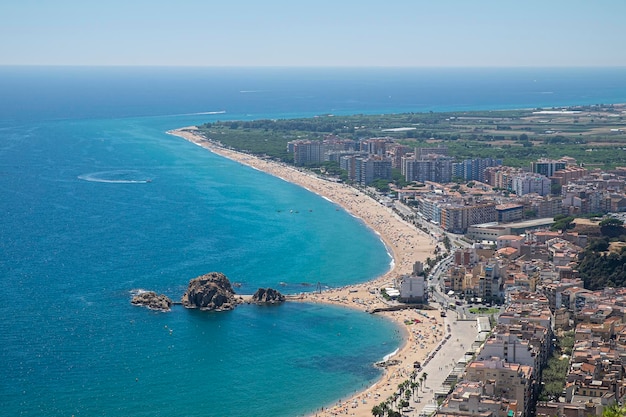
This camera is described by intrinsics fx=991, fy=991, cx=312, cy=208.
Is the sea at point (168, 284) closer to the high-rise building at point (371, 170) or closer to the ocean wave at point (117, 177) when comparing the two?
the ocean wave at point (117, 177)

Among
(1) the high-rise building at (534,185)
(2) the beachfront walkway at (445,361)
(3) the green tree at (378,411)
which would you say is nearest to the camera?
(3) the green tree at (378,411)

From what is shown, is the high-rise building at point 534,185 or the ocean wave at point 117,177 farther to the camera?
the ocean wave at point 117,177

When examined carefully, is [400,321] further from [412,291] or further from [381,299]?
[381,299]

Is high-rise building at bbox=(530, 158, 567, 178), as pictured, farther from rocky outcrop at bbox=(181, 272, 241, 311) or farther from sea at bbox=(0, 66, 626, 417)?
rocky outcrop at bbox=(181, 272, 241, 311)

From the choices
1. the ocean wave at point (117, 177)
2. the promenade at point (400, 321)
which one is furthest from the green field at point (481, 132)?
the promenade at point (400, 321)

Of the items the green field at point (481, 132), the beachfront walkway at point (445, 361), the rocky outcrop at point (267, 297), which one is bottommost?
the beachfront walkway at point (445, 361)

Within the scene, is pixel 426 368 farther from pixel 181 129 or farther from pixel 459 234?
pixel 181 129

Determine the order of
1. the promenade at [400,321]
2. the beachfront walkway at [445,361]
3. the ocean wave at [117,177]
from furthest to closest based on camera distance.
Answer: the ocean wave at [117,177]
the promenade at [400,321]
the beachfront walkway at [445,361]

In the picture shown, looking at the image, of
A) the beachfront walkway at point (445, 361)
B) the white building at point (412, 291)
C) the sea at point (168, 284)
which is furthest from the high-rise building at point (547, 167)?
the beachfront walkway at point (445, 361)

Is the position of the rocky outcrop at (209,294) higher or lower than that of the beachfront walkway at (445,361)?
higher
